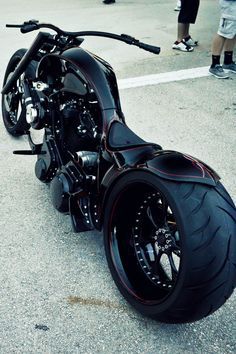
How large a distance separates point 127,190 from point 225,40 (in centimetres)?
448

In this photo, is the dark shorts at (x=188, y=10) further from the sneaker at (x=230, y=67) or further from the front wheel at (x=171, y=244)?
the front wheel at (x=171, y=244)

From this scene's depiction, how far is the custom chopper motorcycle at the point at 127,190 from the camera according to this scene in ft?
7.47

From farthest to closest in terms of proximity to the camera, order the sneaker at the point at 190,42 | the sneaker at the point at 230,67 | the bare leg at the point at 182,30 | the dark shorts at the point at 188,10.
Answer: the sneaker at the point at 190,42, the bare leg at the point at 182,30, the dark shorts at the point at 188,10, the sneaker at the point at 230,67

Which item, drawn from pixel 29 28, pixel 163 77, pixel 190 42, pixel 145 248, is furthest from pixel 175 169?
pixel 190 42

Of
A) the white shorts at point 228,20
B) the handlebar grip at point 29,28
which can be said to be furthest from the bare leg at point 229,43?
the handlebar grip at point 29,28

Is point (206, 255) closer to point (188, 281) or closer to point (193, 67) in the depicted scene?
point (188, 281)

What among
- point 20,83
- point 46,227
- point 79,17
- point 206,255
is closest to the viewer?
point 206,255

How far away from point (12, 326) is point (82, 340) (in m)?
0.36

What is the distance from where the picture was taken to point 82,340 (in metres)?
2.58

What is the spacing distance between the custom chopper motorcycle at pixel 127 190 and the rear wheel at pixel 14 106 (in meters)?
0.38

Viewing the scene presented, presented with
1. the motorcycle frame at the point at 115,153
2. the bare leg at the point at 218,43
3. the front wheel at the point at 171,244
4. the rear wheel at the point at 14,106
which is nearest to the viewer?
the front wheel at the point at 171,244

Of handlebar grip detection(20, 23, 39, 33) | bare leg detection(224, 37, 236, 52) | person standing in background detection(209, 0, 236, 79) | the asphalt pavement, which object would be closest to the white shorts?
person standing in background detection(209, 0, 236, 79)

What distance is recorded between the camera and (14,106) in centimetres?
439

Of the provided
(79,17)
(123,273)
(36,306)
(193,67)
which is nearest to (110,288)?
(123,273)
